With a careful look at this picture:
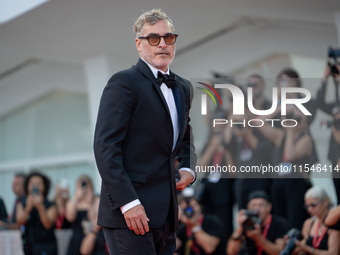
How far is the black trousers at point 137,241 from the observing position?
2404 mm

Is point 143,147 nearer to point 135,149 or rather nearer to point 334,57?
point 135,149

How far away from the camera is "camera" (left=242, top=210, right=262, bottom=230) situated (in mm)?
5320

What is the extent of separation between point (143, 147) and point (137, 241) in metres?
0.41

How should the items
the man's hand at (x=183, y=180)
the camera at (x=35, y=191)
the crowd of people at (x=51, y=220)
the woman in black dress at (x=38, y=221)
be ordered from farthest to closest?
the camera at (x=35, y=191) < the woman in black dress at (x=38, y=221) < the crowd of people at (x=51, y=220) < the man's hand at (x=183, y=180)

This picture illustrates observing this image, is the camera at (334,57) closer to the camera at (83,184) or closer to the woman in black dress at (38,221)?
the camera at (83,184)

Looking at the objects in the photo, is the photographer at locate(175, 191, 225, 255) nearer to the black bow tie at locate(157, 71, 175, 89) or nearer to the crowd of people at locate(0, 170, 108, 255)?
the crowd of people at locate(0, 170, 108, 255)

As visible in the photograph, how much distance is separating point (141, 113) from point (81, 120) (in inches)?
344

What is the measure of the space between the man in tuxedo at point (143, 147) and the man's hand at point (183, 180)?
0.13m

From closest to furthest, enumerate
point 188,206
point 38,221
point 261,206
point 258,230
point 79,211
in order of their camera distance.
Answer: point 258,230
point 261,206
point 188,206
point 38,221
point 79,211

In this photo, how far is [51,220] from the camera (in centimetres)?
671

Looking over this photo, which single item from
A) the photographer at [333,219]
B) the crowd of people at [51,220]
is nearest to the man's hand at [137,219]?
the photographer at [333,219]

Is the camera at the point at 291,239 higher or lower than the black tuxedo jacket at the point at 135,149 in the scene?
lower

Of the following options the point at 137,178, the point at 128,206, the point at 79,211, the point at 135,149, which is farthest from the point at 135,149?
the point at 79,211

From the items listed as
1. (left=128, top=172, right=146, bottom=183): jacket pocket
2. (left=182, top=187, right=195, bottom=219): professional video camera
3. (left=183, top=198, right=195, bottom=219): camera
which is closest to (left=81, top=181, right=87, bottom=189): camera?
(left=182, top=187, right=195, bottom=219): professional video camera
